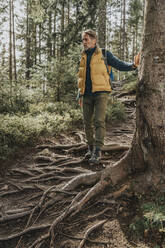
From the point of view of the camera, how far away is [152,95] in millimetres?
2867

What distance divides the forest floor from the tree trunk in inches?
24.1

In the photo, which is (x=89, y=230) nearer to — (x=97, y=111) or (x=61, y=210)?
(x=61, y=210)

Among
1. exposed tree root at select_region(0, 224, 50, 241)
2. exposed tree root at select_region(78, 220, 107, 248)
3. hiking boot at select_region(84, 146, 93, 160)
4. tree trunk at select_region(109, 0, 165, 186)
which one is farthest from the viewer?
hiking boot at select_region(84, 146, 93, 160)

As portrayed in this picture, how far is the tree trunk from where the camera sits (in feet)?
9.17

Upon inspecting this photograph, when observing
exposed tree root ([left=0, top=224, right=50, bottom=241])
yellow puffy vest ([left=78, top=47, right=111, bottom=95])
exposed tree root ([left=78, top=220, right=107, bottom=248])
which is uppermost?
yellow puffy vest ([left=78, top=47, right=111, bottom=95])

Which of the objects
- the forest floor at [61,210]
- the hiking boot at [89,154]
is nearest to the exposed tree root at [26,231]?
the forest floor at [61,210]

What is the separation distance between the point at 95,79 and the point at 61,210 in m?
2.38

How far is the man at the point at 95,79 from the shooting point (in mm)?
3887

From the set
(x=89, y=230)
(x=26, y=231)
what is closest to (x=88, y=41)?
(x=89, y=230)

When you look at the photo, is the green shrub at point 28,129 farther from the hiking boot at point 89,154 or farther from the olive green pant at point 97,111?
the olive green pant at point 97,111

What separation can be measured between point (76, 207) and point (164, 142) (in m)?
1.57

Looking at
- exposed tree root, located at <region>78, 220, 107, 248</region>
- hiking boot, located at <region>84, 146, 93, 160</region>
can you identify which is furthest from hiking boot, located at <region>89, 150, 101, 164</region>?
exposed tree root, located at <region>78, 220, 107, 248</region>

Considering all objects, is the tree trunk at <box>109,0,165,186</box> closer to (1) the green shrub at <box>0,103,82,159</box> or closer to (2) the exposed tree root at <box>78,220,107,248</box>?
(2) the exposed tree root at <box>78,220,107,248</box>

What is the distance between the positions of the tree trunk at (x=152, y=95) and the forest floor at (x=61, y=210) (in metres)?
0.61
